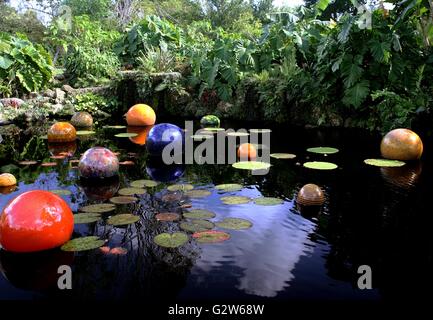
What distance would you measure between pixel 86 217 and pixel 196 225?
101 cm

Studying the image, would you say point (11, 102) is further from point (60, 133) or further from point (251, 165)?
point (251, 165)

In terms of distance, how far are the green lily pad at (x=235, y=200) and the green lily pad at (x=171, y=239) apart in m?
0.96

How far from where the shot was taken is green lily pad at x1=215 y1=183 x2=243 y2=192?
15.7 feet

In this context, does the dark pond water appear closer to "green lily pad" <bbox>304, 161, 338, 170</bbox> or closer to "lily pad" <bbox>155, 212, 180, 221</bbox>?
"lily pad" <bbox>155, 212, 180, 221</bbox>

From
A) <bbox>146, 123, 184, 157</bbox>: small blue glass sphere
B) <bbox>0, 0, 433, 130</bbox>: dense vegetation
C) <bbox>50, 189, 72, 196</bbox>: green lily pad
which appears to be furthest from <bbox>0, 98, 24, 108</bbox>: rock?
<bbox>50, 189, 72, 196</bbox>: green lily pad

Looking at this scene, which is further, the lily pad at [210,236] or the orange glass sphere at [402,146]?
the orange glass sphere at [402,146]

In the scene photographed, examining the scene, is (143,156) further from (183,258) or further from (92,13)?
(92,13)

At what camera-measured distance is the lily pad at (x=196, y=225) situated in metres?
3.57

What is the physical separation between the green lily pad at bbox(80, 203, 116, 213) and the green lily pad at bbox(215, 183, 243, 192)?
1254 millimetres

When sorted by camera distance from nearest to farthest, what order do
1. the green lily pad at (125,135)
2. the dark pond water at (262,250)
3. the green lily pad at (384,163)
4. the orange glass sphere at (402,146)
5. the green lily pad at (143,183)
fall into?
the dark pond water at (262,250) < the green lily pad at (143,183) < the green lily pad at (384,163) < the orange glass sphere at (402,146) < the green lily pad at (125,135)

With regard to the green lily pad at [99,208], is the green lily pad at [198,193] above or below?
above

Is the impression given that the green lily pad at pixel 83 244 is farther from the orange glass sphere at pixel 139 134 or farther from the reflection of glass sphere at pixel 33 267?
the orange glass sphere at pixel 139 134

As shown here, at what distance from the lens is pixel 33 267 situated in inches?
116

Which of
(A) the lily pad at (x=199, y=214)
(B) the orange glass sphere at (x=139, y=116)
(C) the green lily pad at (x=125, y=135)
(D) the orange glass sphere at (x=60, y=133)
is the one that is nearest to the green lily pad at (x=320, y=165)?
(A) the lily pad at (x=199, y=214)
